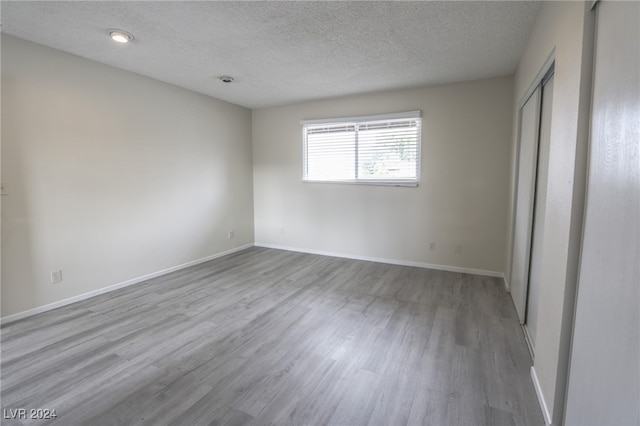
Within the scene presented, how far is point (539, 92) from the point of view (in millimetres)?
2293

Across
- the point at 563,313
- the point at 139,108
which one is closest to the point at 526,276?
the point at 563,313

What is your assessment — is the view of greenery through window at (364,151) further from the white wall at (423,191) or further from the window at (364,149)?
the white wall at (423,191)

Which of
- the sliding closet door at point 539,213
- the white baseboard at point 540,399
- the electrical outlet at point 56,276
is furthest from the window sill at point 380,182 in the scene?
the electrical outlet at point 56,276

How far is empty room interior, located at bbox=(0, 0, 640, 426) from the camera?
1.31 m

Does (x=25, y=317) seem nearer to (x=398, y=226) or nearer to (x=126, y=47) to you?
(x=126, y=47)

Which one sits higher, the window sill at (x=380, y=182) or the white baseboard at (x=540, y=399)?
the window sill at (x=380, y=182)

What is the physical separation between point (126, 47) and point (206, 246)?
112 inches

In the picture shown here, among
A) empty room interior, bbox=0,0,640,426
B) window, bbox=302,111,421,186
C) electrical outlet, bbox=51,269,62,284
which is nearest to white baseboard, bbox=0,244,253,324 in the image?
empty room interior, bbox=0,0,640,426

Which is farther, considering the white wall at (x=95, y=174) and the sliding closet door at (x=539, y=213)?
the white wall at (x=95, y=174)

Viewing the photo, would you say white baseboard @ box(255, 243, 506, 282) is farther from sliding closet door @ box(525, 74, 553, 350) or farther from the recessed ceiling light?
the recessed ceiling light

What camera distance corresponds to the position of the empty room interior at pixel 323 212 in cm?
131

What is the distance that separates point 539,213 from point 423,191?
196 cm

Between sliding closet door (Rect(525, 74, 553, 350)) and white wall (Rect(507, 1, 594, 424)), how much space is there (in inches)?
→ 15.5

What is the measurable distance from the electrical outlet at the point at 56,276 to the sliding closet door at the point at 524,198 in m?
4.48
